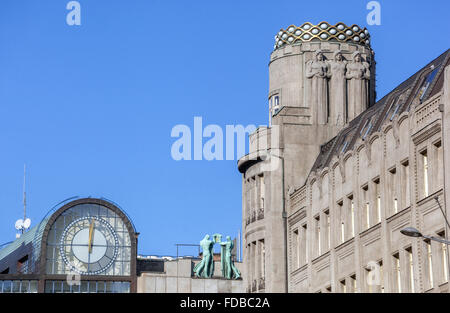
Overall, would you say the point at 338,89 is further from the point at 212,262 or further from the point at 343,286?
the point at 212,262

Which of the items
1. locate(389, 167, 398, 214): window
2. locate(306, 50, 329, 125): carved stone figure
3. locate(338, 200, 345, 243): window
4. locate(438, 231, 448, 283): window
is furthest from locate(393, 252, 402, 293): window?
locate(306, 50, 329, 125): carved stone figure

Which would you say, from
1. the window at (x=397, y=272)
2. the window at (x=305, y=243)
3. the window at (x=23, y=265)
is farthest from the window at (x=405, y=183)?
the window at (x=23, y=265)

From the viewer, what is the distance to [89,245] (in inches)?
4326

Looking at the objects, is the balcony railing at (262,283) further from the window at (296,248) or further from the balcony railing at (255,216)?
the balcony railing at (255,216)

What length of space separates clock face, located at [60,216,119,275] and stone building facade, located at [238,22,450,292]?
1240 inches

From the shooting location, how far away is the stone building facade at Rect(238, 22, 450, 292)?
57.1 meters

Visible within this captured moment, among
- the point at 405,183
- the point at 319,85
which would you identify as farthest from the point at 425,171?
the point at 319,85

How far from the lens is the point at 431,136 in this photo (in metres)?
56.5

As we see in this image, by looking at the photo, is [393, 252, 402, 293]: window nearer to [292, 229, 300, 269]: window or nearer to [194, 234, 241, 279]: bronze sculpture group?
[292, 229, 300, 269]: window

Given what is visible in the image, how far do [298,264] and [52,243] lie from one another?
132 feet

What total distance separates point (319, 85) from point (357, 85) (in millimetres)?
2470

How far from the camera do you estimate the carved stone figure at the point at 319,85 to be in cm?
7831

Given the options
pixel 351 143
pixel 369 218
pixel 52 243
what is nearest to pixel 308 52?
pixel 351 143
